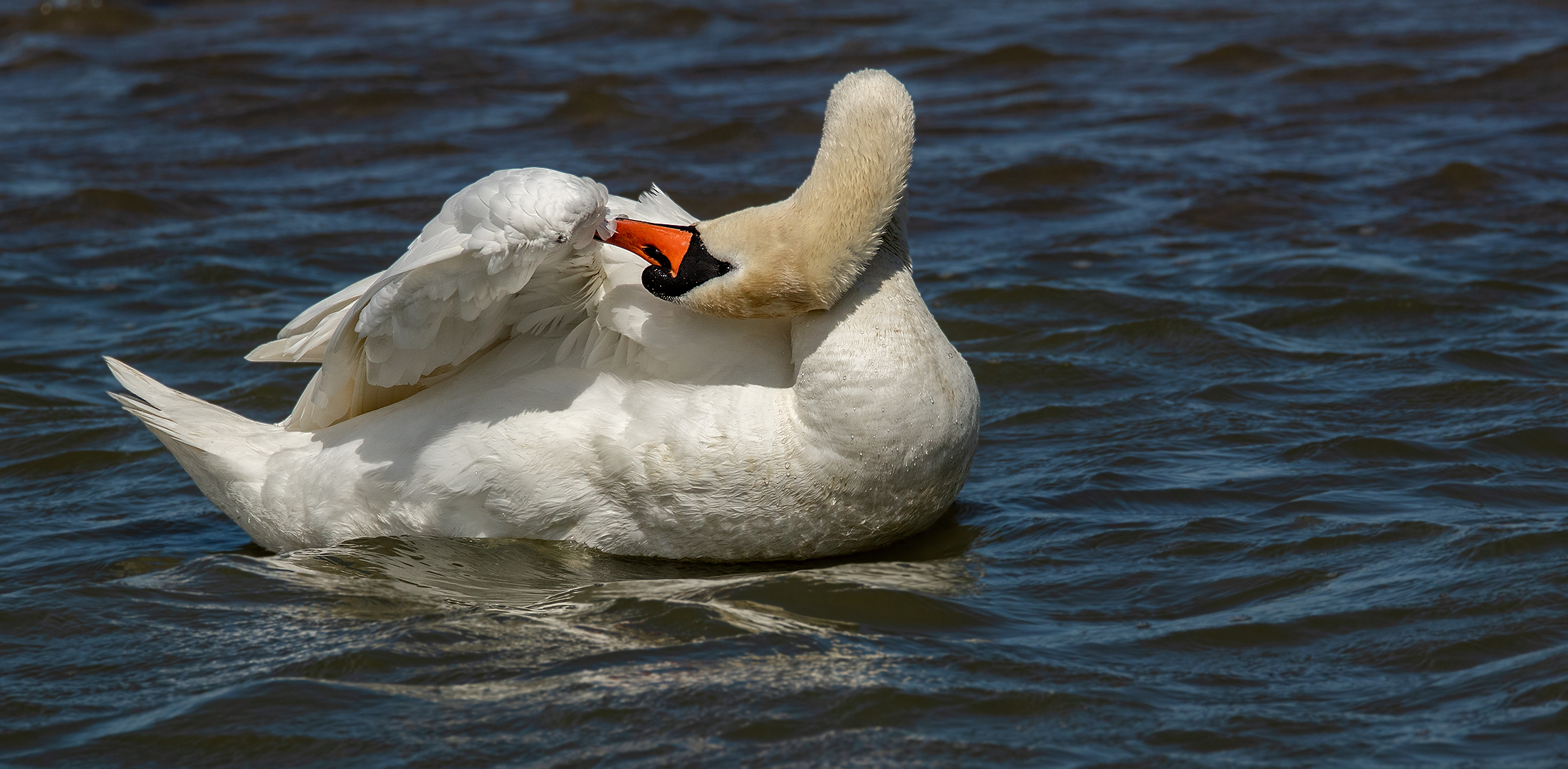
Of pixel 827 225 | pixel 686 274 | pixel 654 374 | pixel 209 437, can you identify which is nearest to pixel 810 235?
pixel 827 225

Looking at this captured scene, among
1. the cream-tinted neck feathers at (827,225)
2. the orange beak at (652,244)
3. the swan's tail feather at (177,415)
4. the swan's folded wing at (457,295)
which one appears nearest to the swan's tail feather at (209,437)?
the swan's tail feather at (177,415)

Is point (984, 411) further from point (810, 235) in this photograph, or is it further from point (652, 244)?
point (652, 244)

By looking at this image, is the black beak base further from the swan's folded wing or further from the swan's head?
the swan's folded wing

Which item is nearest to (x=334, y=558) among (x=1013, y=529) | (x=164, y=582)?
(x=164, y=582)

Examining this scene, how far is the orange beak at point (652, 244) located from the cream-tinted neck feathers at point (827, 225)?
10 cm

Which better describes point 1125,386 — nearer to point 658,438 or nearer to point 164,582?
point 658,438

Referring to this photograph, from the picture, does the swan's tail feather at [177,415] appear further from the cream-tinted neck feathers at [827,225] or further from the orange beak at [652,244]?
the cream-tinted neck feathers at [827,225]

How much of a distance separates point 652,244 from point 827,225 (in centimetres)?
57

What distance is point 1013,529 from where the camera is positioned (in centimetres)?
609

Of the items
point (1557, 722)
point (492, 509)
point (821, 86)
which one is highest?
point (821, 86)

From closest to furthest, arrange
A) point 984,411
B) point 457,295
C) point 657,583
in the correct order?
1. point 457,295
2. point 657,583
3. point 984,411

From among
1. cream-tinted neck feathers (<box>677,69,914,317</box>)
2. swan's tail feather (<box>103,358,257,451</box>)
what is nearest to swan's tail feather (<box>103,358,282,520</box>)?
swan's tail feather (<box>103,358,257,451</box>)

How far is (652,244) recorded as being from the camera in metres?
5.41

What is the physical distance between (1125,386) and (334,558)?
3.69 m
